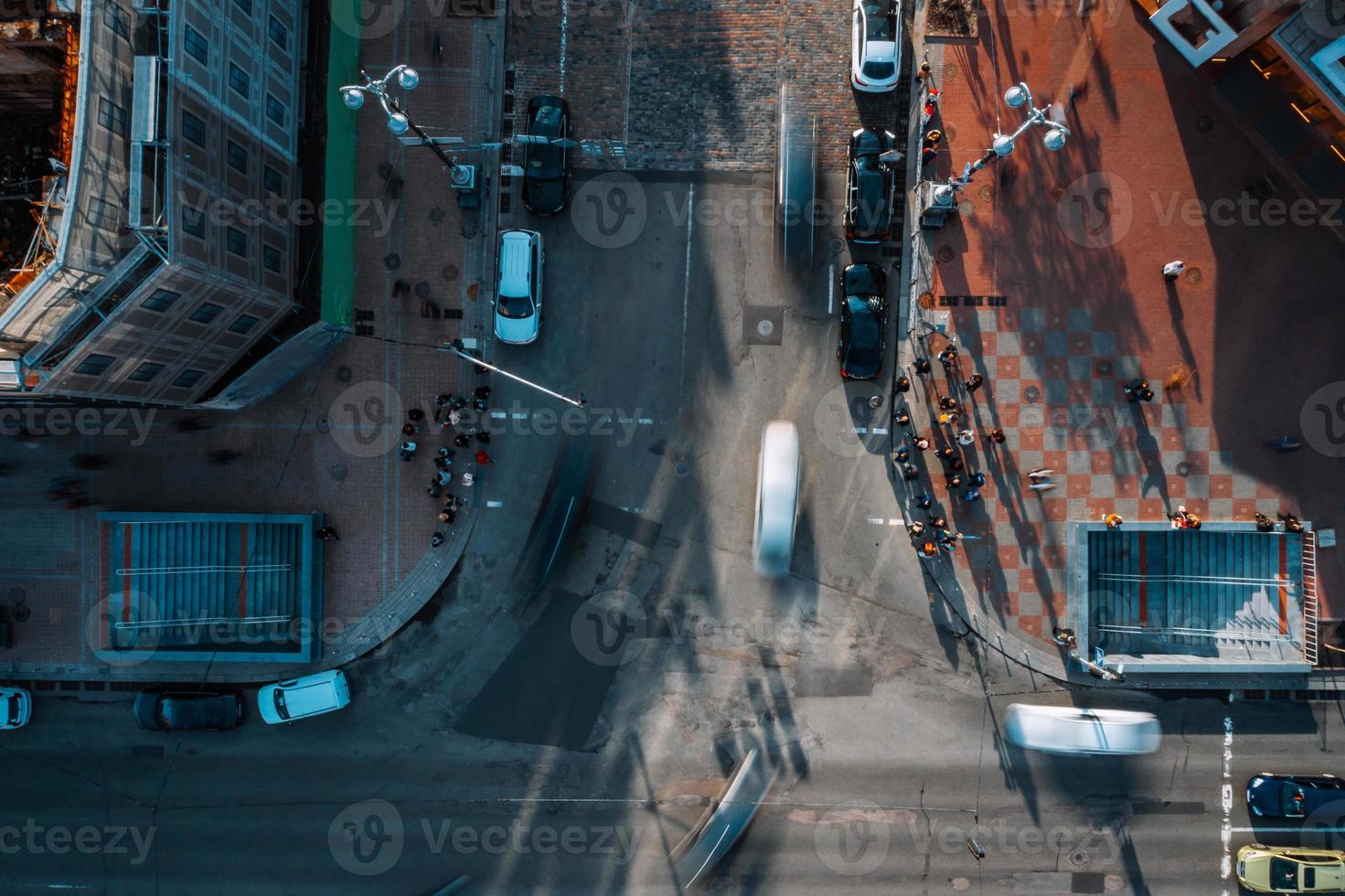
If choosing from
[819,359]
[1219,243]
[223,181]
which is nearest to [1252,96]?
[1219,243]

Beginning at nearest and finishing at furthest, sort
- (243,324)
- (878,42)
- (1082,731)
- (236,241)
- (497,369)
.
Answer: (236,241)
(243,324)
(497,369)
(878,42)
(1082,731)

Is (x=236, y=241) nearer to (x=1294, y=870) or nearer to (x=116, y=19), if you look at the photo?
(x=116, y=19)

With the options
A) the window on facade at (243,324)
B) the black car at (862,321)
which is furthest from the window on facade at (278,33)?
the black car at (862,321)

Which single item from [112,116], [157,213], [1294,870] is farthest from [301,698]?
[1294,870]

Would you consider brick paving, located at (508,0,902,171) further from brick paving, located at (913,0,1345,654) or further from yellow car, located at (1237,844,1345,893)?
yellow car, located at (1237,844,1345,893)

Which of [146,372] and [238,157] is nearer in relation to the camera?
[146,372]

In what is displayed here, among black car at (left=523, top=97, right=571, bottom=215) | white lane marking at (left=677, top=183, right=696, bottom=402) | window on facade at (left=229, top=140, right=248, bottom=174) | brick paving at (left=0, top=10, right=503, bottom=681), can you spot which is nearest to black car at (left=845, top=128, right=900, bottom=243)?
white lane marking at (left=677, top=183, right=696, bottom=402)

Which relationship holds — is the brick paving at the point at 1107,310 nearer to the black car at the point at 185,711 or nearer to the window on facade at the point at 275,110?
the window on facade at the point at 275,110
